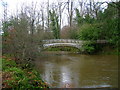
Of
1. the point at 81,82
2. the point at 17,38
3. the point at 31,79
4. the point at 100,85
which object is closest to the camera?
the point at 31,79

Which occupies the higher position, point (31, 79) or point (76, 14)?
point (76, 14)

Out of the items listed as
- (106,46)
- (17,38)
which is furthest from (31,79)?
(106,46)

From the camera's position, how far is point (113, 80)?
736 centimetres

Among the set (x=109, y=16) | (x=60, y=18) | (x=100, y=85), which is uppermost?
(x=60, y=18)

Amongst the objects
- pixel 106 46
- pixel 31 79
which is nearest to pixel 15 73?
pixel 31 79

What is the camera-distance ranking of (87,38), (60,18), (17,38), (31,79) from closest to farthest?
(31,79), (17,38), (87,38), (60,18)

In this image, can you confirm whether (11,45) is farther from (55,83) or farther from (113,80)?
(113,80)

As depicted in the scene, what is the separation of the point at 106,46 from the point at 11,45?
12.7 m

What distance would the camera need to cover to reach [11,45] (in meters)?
8.34

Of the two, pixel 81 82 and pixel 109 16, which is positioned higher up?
pixel 109 16

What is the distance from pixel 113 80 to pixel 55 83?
108 inches

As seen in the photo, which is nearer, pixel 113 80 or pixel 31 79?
pixel 31 79

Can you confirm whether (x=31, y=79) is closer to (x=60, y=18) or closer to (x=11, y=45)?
→ (x=11, y=45)

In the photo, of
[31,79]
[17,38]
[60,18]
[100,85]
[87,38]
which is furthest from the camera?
[60,18]
